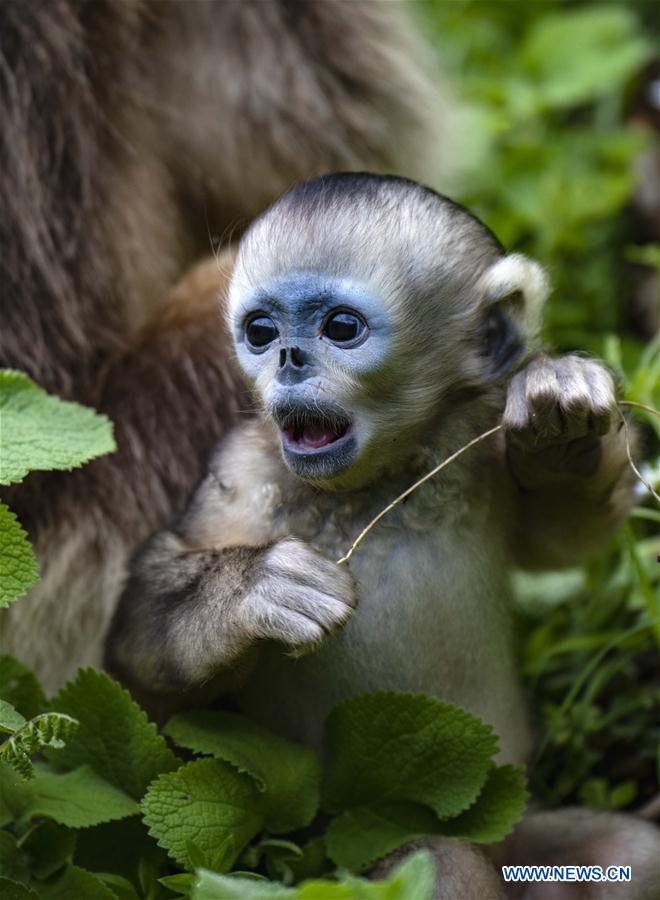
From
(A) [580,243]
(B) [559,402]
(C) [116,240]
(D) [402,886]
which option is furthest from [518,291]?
(A) [580,243]

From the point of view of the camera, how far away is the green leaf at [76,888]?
7.87 ft

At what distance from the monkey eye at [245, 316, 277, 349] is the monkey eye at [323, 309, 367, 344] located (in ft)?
0.35

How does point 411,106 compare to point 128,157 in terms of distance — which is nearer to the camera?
point 128,157

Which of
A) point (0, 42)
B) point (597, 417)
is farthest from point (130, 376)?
point (597, 417)

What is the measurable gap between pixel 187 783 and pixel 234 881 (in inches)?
16.0

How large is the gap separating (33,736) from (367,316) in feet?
2.91

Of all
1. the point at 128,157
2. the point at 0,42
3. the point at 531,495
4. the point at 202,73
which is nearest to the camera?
the point at 531,495

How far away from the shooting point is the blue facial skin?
2.35 m

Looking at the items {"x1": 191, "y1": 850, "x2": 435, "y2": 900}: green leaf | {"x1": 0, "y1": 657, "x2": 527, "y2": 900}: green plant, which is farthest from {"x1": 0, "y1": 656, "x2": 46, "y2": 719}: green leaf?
{"x1": 191, "y1": 850, "x2": 435, "y2": 900}: green leaf

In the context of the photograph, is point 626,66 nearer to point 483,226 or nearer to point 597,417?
point 483,226

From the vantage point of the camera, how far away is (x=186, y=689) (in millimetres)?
2572

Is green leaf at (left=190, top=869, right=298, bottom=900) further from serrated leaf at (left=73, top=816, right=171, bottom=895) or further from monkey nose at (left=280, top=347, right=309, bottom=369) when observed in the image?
monkey nose at (left=280, top=347, right=309, bottom=369)

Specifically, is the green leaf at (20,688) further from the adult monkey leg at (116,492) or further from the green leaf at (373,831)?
the green leaf at (373,831)

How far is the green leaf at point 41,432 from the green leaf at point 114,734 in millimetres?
398
